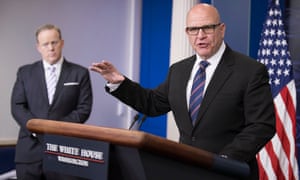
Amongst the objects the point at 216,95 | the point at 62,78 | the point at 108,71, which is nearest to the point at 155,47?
the point at 62,78

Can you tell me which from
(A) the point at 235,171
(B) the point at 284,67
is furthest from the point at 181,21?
(A) the point at 235,171

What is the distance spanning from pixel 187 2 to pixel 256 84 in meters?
3.43

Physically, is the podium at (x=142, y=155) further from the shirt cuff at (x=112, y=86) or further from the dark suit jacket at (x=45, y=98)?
the dark suit jacket at (x=45, y=98)

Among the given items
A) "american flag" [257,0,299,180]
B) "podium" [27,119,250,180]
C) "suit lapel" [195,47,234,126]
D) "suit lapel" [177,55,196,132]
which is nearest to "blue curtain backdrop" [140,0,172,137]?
"american flag" [257,0,299,180]

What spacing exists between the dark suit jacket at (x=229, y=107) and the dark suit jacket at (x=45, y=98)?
3.19ft

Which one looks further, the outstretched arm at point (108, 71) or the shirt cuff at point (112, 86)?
the shirt cuff at point (112, 86)

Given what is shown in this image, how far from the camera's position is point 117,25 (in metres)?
6.39

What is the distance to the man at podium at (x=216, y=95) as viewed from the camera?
1.80 meters

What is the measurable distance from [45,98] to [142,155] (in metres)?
1.80

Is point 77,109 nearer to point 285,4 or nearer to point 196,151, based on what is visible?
Result: point 196,151

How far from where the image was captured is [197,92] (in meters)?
1.89

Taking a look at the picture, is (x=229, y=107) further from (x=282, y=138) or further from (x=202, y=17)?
(x=282, y=138)

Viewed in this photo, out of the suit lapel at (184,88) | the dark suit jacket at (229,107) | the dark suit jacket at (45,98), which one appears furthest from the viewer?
the dark suit jacket at (45,98)

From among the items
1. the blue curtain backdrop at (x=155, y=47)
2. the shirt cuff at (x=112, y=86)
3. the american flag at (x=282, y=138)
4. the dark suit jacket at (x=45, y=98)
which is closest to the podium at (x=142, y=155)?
the shirt cuff at (x=112, y=86)
